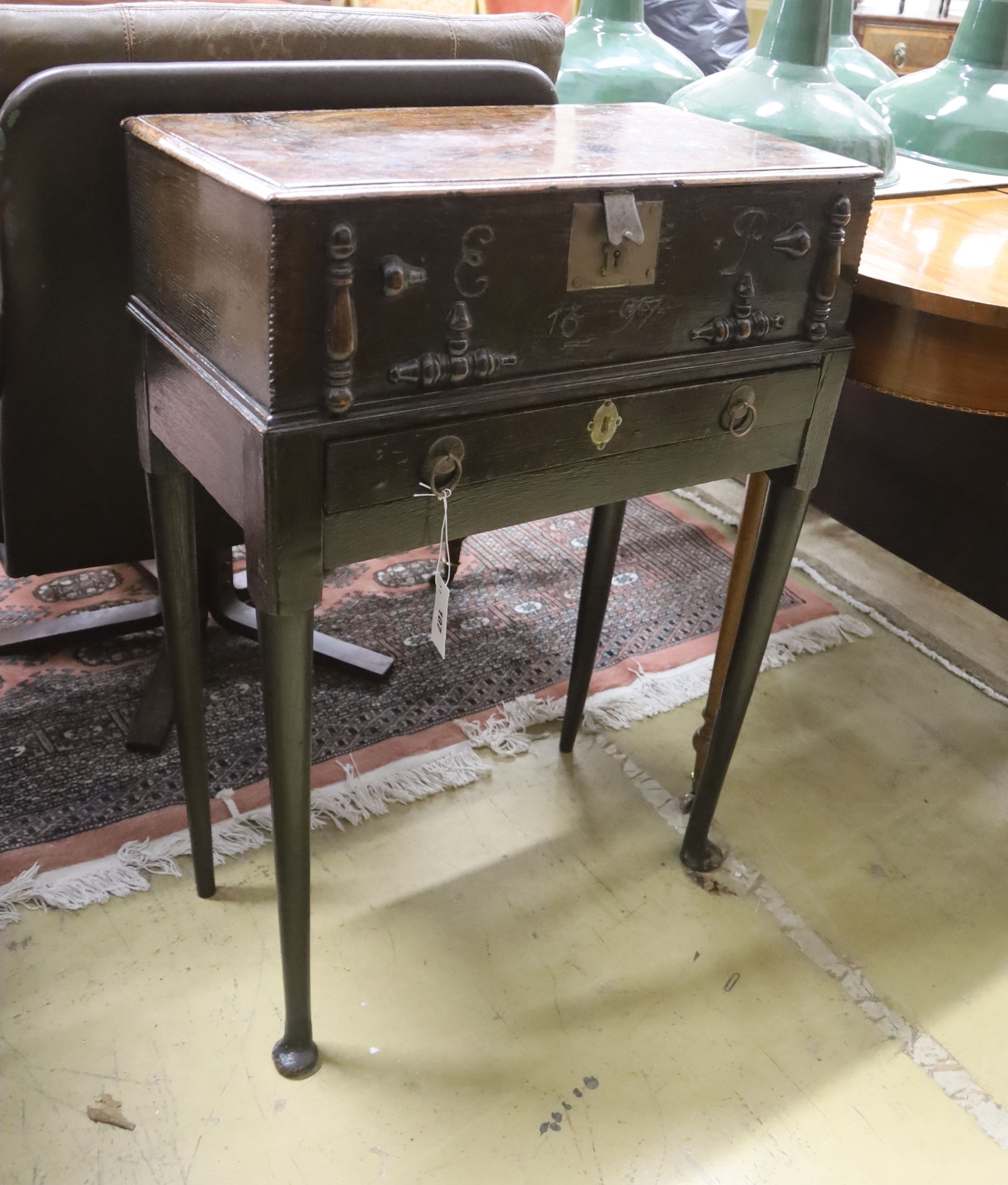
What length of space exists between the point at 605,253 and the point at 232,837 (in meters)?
0.85

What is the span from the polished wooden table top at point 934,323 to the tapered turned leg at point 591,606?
0.36 meters

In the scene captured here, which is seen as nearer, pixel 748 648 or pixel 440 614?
pixel 440 614

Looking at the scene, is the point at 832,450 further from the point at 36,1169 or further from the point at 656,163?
the point at 36,1169

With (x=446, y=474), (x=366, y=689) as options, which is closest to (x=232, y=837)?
(x=366, y=689)

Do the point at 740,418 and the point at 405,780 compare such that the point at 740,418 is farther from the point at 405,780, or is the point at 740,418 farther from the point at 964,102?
the point at 964,102

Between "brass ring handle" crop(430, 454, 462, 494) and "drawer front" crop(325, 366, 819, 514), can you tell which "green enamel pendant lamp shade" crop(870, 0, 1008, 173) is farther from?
→ "brass ring handle" crop(430, 454, 462, 494)

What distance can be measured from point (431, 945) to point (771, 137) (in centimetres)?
92

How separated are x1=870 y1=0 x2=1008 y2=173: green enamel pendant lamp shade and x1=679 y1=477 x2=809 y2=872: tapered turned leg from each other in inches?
27.4

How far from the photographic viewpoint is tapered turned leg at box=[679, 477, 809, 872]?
1.05 meters

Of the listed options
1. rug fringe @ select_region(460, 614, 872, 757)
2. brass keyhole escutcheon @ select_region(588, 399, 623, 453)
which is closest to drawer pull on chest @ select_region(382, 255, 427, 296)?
brass keyhole escutcheon @ select_region(588, 399, 623, 453)

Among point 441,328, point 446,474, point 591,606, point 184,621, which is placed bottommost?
point 591,606

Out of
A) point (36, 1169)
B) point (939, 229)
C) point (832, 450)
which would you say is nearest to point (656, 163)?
point (939, 229)

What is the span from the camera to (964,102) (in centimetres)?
140

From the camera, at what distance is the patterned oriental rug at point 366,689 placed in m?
1.25
